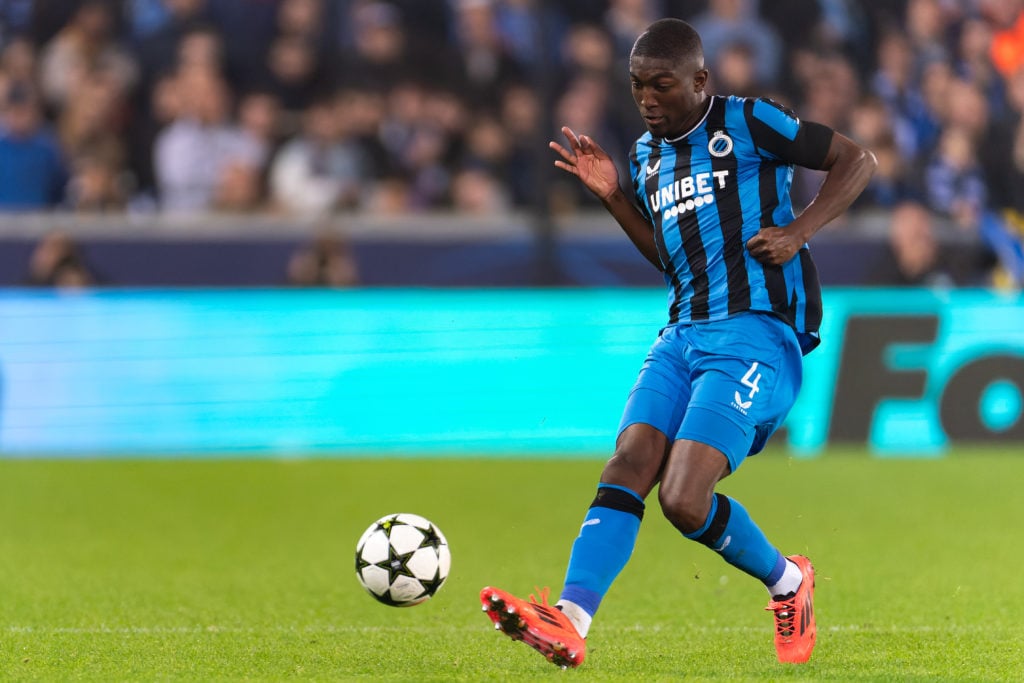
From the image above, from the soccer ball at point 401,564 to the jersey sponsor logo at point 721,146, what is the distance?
1.50 m

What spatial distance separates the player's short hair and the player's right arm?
0.48 metres

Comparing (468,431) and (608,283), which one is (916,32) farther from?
(468,431)

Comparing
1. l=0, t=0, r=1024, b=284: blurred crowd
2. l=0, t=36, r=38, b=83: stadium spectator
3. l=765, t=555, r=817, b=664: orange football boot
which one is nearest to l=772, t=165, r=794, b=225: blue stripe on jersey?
l=765, t=555, r=817, b=664: orange football boot

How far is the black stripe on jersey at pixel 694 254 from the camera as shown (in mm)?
4715

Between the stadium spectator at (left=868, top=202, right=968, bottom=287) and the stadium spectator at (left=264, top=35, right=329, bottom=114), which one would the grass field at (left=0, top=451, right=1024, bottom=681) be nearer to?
the stadium spectator at (left=868, top=202, right=968, bottom=287)

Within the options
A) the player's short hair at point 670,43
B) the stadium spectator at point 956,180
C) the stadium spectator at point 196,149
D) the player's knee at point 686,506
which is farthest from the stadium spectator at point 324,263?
the player's knee at point 686,506

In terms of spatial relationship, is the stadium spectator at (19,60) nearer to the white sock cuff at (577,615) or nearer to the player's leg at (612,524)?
the player's leg at (612,524)

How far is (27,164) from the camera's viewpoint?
12172 millimetres

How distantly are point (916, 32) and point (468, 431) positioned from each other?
550cm

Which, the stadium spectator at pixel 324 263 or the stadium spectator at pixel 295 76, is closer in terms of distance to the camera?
the stadium spectator at pixel 324 263

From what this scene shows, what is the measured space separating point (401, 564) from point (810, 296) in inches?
59.1

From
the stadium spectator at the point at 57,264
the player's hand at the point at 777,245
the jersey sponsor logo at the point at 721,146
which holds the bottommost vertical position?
the stadium spectator at the point at 57,264

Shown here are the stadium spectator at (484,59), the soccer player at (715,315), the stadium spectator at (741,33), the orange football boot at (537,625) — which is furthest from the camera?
the stadium spectator at (741,33)

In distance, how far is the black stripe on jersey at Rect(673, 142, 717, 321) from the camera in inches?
186
